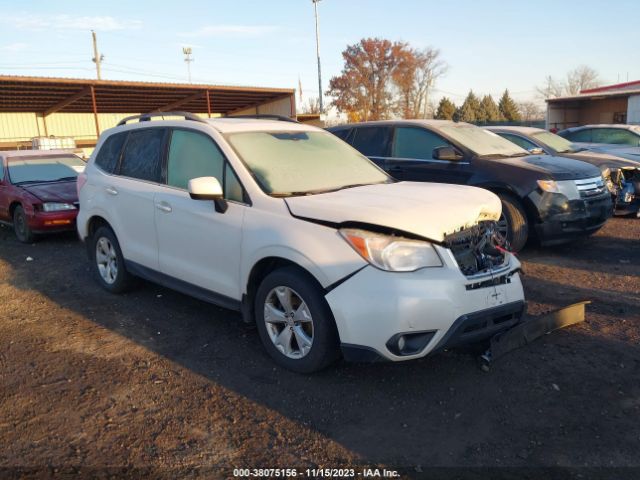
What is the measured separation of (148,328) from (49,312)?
1.29 meters

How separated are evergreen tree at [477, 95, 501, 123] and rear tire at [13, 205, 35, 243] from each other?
59140 mm

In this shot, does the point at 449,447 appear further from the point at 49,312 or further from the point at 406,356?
the point at 49,312

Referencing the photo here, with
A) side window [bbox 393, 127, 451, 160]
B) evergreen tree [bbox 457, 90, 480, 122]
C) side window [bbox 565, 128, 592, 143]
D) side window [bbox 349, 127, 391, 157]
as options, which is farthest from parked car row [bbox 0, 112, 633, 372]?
evergreen tree [bbox 457, 90, 480, 122]

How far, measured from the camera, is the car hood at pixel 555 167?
22.9 feet

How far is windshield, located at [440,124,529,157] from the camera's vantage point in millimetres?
7559

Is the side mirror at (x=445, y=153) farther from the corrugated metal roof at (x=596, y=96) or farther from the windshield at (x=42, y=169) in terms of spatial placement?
the corrugated metal roof at (x=596, y=96)

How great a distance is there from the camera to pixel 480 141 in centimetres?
786

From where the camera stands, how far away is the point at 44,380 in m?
4.04

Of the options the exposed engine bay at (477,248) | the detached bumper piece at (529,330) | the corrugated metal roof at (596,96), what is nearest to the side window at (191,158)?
the exposed engine bay at (477,248)

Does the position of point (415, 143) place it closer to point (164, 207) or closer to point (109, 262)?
point (164, 207)

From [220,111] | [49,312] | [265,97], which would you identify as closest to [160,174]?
[49,312]

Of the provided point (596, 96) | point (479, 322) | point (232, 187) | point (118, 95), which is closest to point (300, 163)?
point (232, 187)

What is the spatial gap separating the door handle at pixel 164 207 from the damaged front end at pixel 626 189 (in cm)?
774

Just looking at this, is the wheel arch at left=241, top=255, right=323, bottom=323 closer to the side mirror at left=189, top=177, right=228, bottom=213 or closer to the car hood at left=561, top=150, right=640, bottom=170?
the side mirror at left=189, top=177, right=228, bottom=213
